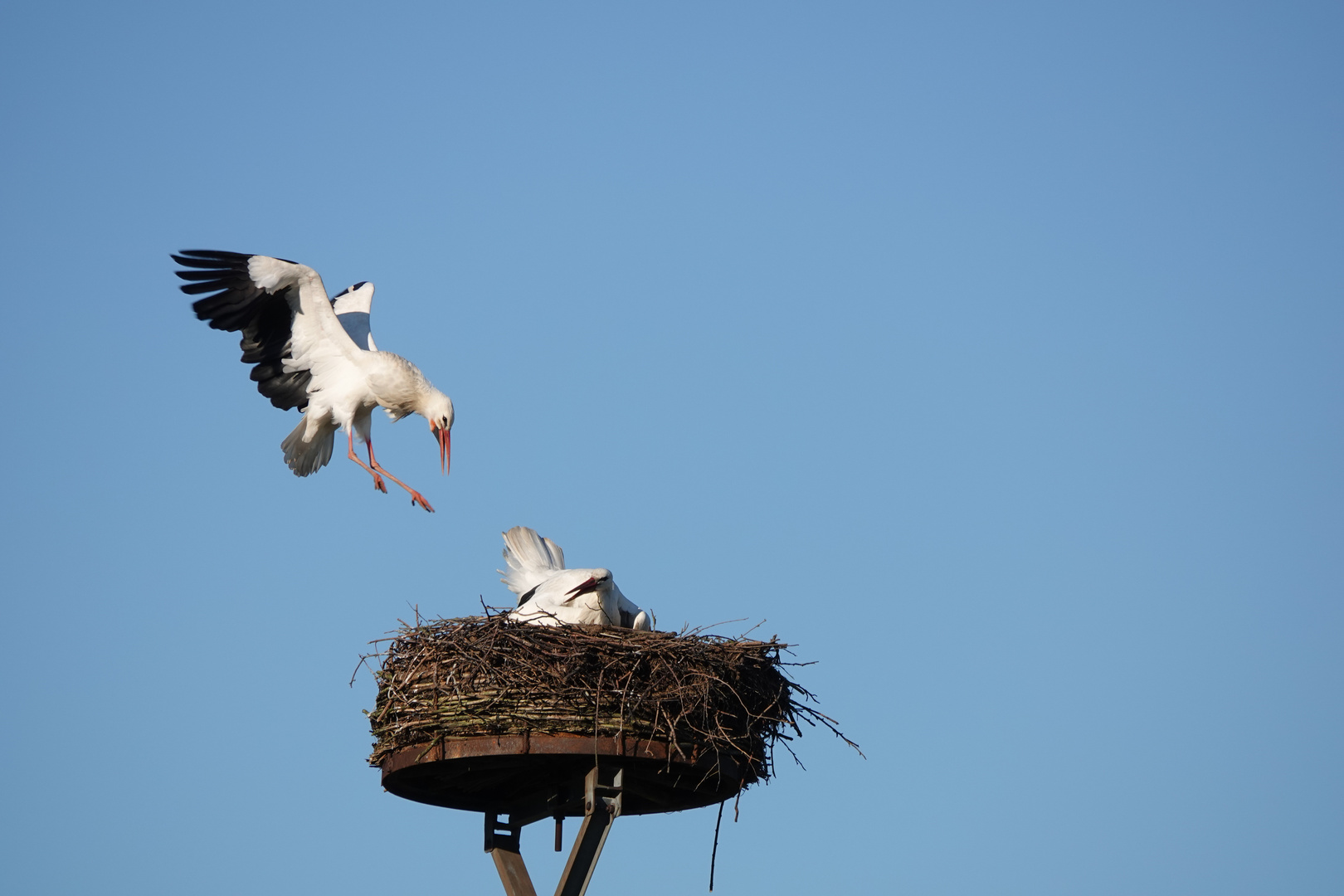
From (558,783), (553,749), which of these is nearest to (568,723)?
(553,749)

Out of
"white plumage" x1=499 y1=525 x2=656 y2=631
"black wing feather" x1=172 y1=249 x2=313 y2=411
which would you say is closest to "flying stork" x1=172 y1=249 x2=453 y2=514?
"black wing feather" x1=172 y1=249 x2=313 y2=411

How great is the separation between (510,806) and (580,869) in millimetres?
878

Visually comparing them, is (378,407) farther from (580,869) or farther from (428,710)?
(580,869)

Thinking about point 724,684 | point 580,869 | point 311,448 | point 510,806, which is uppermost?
point 311,448

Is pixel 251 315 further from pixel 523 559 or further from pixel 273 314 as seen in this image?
pixel 523 559

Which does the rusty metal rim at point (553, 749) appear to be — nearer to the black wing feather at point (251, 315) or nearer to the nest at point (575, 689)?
the nest at point (575, 689)

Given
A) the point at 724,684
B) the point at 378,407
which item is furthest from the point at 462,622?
the point at 378,407

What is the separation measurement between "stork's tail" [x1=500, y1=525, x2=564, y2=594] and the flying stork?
685 mm

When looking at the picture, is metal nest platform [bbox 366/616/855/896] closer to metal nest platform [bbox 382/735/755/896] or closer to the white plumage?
metal nest platform [bbox 382/735/755/896]

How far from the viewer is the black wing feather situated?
1015cm

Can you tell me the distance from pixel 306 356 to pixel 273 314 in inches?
15.7

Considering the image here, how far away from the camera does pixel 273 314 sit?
420 inches

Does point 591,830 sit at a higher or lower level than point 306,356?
lower

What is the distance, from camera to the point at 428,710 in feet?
24.7
